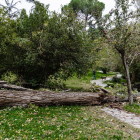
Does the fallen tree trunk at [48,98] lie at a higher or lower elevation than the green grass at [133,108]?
higher

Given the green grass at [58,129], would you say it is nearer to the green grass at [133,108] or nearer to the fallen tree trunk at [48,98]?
the fallen tree trunk at [48,98]

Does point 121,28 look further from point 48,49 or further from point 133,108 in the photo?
point 48,49

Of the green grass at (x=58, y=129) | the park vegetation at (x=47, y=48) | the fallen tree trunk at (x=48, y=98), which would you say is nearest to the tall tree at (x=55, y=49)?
the park vegetation at (x=47, y=48)

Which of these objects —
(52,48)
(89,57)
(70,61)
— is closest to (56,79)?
(70,61)

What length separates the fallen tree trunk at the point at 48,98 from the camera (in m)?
6.84

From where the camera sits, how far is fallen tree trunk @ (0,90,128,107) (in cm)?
684

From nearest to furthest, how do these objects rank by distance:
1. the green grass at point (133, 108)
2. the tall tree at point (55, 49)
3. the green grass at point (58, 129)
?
the green grass at point (58, 129), the green grass at point (133, 108), the tall tree at point (55, 49)

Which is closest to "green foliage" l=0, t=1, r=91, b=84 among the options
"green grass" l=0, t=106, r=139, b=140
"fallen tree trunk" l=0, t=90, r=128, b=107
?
"fallen tree trunk" l=0, t=90, r=128, b=107

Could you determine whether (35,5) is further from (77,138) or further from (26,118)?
(77,138)

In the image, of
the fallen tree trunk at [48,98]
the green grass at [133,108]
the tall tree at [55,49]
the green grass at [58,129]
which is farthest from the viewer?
the tall tree at [55,49]

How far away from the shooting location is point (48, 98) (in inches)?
300

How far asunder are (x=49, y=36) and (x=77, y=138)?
29.6ft

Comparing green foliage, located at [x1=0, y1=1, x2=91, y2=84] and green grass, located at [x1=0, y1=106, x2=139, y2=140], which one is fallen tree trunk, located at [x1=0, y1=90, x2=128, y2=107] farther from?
green foliage, located at [x1=0, y1=1, x2=91, y2=84]

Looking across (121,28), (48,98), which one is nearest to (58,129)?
(48,98)
